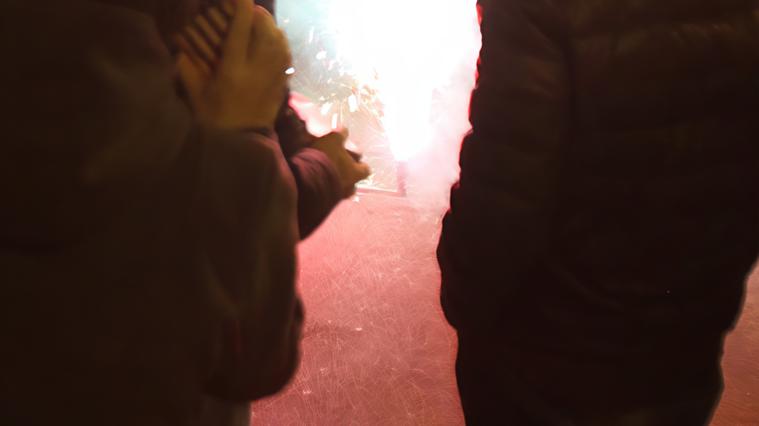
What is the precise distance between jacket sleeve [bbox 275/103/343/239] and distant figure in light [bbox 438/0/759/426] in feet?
0.76

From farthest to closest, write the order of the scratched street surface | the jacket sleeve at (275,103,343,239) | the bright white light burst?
the bright white light burst
the scratched street surface
the jacket sleeve at (275,103,343,239)

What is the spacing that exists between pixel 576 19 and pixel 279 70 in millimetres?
343

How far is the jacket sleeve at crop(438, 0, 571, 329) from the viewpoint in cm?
73

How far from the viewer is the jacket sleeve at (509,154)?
73 cm

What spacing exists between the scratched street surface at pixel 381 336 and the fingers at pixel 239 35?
131 centimetres

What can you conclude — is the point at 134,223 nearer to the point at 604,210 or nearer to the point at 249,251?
the point at 249,251

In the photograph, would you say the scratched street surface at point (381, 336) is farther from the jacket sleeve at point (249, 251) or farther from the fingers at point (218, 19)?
the fingers at point (218, 19)

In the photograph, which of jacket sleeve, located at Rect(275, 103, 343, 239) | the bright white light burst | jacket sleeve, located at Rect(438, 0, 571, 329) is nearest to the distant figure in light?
jacket sleeve, located at Rect(438, 0, 571, 329)

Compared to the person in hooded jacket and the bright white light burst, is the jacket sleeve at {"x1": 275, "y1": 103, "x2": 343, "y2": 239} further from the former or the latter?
the bright white light burst

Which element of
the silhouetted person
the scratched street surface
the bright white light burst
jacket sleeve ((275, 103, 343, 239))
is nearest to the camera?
the silhouetted person

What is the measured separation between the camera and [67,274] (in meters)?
0.51

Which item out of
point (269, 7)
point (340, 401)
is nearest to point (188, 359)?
point (269, 7)

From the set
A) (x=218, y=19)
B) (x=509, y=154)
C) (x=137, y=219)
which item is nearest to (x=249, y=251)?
(x=137, y=219)

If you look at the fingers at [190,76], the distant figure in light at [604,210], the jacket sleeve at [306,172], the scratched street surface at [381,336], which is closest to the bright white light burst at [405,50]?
the scratched street surface at [381,336]
